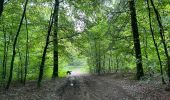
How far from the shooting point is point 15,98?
1407 cm

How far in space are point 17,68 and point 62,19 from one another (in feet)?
38.0

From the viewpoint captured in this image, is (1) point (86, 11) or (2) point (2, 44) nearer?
(1) point (86, 11)

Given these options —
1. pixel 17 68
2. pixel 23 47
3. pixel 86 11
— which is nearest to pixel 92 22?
pixel 86 11

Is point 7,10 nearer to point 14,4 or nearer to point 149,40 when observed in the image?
point 14,4

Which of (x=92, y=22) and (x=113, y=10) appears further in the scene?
(x=92, y=22)

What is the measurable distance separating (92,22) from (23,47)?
8080mm

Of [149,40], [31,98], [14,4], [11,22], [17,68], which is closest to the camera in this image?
[31,98]

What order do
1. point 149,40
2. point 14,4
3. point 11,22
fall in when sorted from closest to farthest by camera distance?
point 14,4 < point 11,22 < point 149,40

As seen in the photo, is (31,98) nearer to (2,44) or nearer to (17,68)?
(2,44)

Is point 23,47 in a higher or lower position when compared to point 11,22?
lower

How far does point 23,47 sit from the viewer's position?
82.9 ft

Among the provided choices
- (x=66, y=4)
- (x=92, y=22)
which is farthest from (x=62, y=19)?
(x=92, y=22)

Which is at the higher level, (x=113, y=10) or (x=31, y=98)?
(x=113, y=10)

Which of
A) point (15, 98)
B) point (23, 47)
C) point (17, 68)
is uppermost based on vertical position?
point (23, 47)
